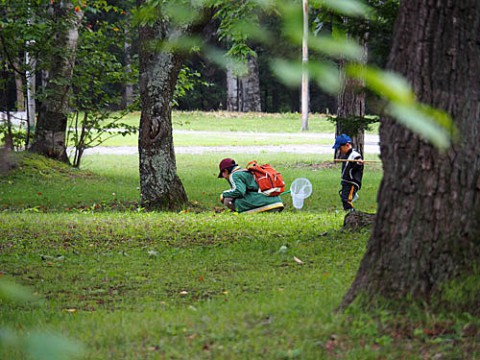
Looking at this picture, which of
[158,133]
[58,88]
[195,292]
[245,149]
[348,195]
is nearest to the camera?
[195,292]

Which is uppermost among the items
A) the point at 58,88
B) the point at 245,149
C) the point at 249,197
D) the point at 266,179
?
the point at 58,88

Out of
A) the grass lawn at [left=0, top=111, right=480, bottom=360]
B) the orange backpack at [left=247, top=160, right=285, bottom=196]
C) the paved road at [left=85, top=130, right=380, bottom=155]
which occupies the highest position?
the orange backpack at [left=247, top=160, right=285, bottom=196]

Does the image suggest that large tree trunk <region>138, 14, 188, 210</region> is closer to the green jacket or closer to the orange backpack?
the green jacket

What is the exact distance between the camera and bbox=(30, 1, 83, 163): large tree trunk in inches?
648

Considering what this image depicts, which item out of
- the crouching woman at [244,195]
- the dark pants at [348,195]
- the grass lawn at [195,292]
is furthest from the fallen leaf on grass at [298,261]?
the dark pants at [348,195]

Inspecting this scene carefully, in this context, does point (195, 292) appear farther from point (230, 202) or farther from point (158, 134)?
point (158, 134)

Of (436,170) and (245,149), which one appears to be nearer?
(436,170)

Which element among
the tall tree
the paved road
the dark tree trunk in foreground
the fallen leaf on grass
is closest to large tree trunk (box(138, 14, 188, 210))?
the tall tree

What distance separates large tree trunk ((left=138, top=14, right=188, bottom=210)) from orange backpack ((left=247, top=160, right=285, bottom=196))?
5.20 feet

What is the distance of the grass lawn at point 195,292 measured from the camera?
4258 millimetres

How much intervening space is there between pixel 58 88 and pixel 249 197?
22.2ft

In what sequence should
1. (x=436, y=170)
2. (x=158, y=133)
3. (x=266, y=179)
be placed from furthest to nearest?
(x=158, y=133) < (x=266, y=179) < (x=436, y=170)

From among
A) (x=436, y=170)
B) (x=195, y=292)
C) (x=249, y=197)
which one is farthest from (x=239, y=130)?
(x=436, y=170)

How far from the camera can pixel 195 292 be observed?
6.16 meters
